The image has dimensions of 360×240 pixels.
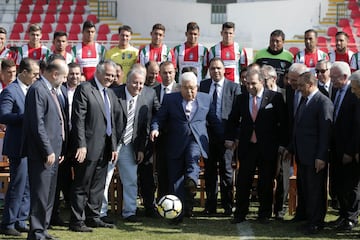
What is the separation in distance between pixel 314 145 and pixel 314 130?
0.17m

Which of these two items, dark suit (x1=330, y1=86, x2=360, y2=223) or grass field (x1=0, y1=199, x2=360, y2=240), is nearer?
grass field (x1=0, y1=199, x2=360, y2=240)

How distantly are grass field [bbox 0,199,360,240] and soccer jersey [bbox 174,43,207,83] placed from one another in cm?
356

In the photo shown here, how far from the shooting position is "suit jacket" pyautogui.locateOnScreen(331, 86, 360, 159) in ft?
27.9

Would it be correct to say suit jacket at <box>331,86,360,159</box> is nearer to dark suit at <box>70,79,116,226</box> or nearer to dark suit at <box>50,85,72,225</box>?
dark suit at <box>70,79,116,226</box>

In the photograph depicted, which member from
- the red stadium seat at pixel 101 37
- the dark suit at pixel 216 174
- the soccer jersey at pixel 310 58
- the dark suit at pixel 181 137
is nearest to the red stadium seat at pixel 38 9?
the red stadium seat at pixel 101 37

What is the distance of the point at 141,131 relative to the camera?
31.1ft

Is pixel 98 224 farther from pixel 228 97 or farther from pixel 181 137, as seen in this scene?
pixel 228 97

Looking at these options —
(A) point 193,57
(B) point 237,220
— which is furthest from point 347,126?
(A) point 193,57

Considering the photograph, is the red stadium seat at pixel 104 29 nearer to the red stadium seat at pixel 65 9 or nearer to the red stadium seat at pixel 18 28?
the red stadium seat at pixel 65 9

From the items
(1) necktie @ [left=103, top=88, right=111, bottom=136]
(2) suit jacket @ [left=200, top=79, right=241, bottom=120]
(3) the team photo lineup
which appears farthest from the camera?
(2) suit jacket @ [left=200, top=79, right=241, bottom=120]

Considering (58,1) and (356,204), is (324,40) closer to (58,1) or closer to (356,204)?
(58,1)

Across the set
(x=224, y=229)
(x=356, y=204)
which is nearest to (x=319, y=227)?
(x=356, y=204)

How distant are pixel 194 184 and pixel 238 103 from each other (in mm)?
1165

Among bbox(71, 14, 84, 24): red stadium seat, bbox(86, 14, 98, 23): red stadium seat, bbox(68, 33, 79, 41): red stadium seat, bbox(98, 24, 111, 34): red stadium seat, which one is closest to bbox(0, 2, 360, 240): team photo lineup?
bbox(68, 33, 79, 41): red stadium seat
